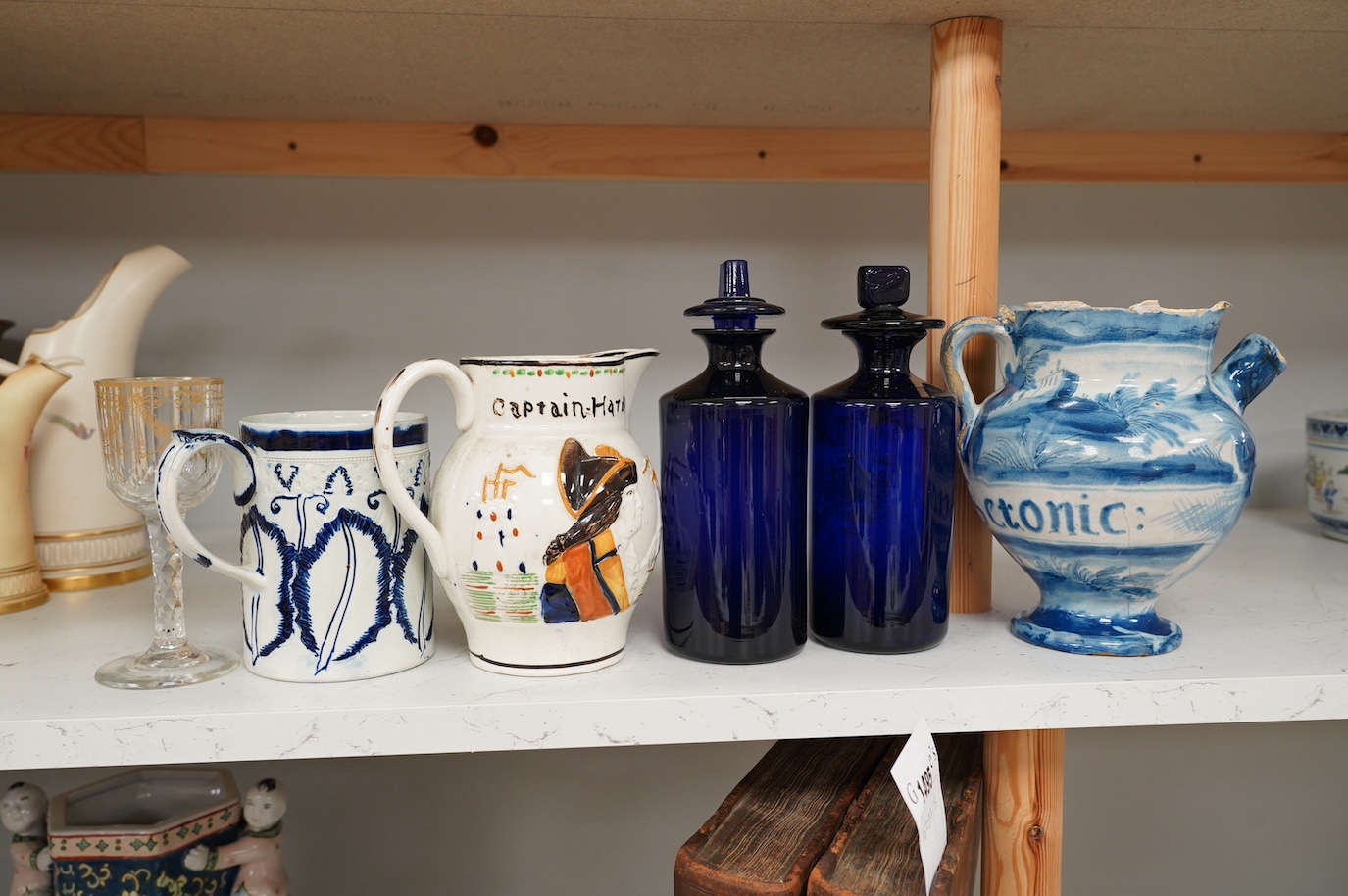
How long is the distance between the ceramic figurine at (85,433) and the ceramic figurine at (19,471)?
Answer: 3 cm

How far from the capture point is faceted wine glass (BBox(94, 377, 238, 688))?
2.15ft

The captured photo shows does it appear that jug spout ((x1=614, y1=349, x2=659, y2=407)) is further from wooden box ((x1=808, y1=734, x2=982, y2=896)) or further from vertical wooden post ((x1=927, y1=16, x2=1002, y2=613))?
wooden box ((x1=808, y1=734, x2=982, y2=896))

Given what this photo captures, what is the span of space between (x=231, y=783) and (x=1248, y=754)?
4.16ft

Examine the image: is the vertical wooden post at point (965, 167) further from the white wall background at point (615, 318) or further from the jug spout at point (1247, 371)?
the white wall background at point (615, 318)

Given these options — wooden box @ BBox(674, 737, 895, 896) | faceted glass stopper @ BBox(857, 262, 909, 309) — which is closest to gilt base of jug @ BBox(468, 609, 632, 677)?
wooden box @ BBox(674, 737, 895, 896)

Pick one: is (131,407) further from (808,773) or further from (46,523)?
(808,773)

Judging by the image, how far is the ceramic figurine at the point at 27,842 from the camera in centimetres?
80

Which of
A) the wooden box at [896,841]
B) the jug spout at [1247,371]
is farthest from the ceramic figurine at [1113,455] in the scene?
the wooden box at [896,841]

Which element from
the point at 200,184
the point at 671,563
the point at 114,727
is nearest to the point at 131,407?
the point at 114,727

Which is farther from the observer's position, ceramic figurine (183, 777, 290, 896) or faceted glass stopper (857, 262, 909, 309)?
ceramic figurine (183, 777, 290, 896)

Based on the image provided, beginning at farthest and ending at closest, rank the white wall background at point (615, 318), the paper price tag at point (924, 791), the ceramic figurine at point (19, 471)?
the white wall background at point (615, 318)
the ceramic figurine at point (19, 471)
the paper price tag at point (924, 791)

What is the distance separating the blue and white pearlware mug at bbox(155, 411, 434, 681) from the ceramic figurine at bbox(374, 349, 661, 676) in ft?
0.10

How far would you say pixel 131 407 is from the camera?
0.66 meters

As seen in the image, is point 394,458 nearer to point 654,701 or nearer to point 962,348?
point 654,701
